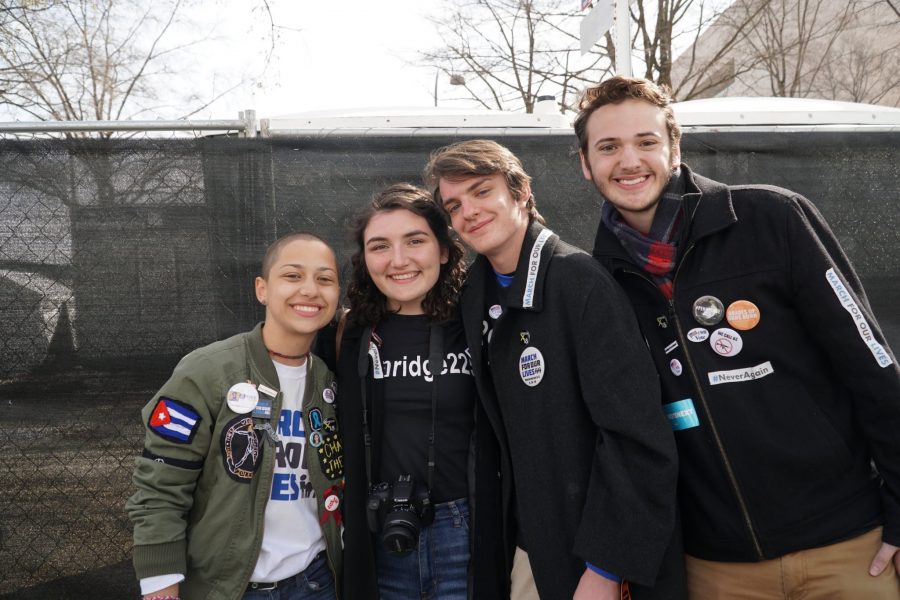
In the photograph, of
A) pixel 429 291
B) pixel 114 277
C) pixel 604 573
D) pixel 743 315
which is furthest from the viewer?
pixel 114 277

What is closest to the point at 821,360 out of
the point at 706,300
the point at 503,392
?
the point at 706,300

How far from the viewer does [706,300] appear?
182cm

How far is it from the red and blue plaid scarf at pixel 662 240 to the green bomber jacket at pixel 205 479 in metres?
1.29

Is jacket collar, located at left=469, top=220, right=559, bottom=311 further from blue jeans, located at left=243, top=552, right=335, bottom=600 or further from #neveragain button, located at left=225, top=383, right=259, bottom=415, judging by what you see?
blue jeans, located at left=243, top=552, right=335, bottom=600

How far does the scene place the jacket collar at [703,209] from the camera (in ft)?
5.96

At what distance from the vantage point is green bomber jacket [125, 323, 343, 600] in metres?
1.91

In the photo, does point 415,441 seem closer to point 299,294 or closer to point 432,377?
point 432,377

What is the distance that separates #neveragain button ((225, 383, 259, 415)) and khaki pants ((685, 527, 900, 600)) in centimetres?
161

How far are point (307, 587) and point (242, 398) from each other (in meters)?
0.68

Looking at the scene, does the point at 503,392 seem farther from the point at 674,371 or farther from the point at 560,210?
the point at 560,210

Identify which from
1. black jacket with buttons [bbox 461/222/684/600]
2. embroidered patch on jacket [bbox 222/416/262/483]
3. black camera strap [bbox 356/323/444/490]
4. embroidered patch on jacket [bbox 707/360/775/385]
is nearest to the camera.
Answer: black jacket with buttons [bbox 461/222/684/600]

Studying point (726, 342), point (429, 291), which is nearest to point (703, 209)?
point (726, 342)

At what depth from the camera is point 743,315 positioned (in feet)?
5.90

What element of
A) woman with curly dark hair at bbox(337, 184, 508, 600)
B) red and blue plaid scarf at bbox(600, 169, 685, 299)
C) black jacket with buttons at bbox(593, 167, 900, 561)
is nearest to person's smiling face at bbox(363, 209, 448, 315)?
woman with curly dark hair at bbox(337, 184, 508, 600)
